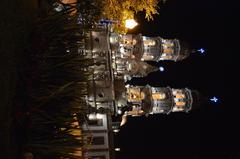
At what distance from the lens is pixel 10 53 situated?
13156 mm

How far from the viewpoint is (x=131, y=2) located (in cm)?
2744

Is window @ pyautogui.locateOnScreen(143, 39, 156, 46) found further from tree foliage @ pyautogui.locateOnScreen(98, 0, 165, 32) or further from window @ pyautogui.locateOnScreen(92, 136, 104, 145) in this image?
tree foliage @ pyautogui.locateOnScreen(98, 0, 165, 32)

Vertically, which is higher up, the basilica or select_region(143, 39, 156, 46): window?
select_region(143, 39, 156, 46): window

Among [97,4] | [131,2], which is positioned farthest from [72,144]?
[131,2]

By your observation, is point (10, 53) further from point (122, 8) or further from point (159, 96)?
point (159, 96)

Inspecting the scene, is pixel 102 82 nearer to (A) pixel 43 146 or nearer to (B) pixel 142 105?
(A) pixel 43 146

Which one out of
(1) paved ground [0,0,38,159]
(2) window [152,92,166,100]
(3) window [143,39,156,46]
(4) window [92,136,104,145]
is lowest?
(4) window [92,136,104,145]

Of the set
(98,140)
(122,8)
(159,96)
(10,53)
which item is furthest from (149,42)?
(10,53)

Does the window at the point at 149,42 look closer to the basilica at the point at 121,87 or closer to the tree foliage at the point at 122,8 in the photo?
the basilica at the point at 121,87

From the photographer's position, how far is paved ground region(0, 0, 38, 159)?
40.2 feet

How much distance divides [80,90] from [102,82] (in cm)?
1546

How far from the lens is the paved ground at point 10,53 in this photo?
482 inches

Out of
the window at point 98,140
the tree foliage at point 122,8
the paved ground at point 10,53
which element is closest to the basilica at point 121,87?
the window at point 98,140

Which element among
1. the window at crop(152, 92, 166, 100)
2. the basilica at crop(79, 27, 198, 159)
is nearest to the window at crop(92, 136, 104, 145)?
the basilica at crop(79, 27, 198, 159)
